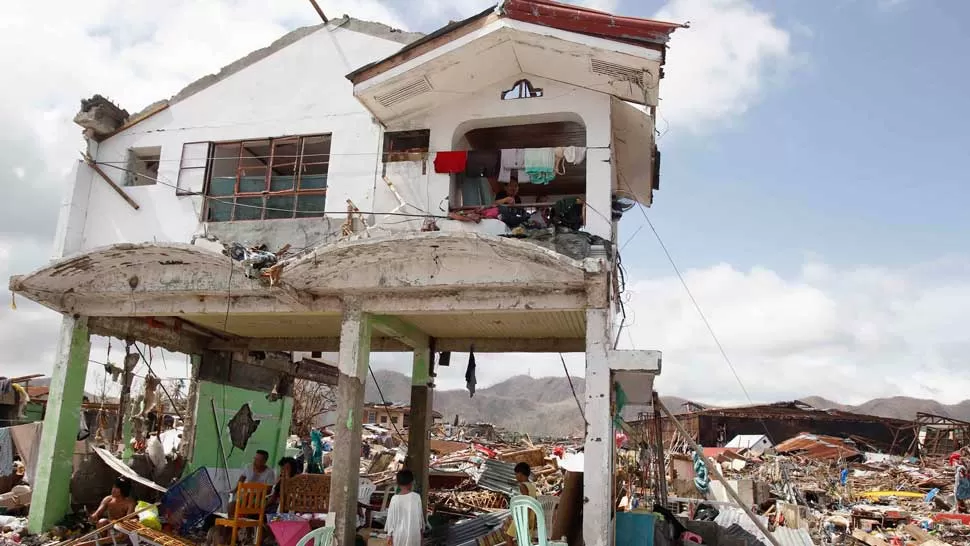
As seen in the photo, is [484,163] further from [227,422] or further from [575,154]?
[227,422]

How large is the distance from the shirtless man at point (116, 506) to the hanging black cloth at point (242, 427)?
14.2ft

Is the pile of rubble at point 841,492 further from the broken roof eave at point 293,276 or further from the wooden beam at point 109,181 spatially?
the wooden beam at point 109,181

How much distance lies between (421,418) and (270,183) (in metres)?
5.26

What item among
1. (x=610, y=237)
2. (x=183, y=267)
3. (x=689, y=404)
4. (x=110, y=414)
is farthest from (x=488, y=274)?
(x=689, y=404)

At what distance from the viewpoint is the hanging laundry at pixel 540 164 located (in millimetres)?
10656

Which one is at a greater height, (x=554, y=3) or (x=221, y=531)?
(x=554, y=3)

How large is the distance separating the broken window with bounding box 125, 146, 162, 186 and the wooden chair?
577 centimetres

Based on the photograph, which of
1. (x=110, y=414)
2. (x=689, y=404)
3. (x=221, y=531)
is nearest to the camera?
(x=221, y=531)

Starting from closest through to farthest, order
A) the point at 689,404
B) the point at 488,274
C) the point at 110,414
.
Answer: the point at 488,274 → the point at 110,414 → the point at 689,404

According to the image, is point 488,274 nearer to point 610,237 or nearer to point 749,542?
point 610,237

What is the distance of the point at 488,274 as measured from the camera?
954 cm

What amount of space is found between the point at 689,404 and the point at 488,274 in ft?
123

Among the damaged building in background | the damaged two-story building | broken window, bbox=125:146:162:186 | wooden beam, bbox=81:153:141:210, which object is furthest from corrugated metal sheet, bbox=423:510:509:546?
the damaged building in background

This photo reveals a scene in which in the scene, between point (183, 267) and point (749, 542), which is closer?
point (183, 267)
